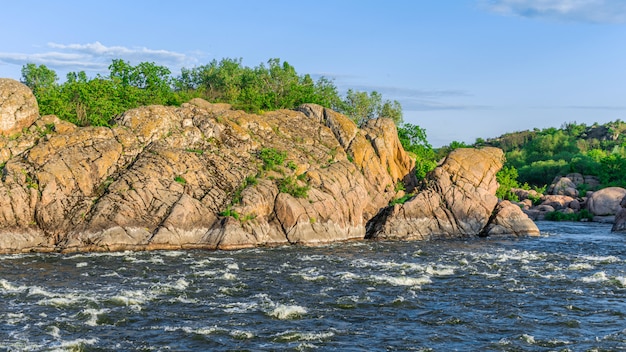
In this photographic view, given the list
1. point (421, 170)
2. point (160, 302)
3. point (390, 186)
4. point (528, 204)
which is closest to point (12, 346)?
point (160, 302)

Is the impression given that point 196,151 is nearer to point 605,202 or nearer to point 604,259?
point 604,259

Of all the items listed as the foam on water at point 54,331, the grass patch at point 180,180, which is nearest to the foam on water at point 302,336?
the foam on water at point 54,331

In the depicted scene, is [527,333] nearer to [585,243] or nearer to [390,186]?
[585,243]

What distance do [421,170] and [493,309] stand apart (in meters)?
41.1

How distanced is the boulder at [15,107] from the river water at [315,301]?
13438 mm

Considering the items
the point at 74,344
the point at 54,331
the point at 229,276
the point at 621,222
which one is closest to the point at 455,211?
the point at 621,222

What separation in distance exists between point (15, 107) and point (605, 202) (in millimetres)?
67973

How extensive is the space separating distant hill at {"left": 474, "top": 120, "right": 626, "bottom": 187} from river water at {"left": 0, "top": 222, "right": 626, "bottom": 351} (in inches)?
2721

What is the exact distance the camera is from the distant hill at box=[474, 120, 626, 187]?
109750 millimetres

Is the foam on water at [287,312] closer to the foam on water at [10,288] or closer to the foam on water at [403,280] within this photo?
the foam on water at [403,280]

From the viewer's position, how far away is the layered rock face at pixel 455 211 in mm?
55812

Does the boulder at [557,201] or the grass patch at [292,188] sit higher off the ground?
the grass patch at [292,188]

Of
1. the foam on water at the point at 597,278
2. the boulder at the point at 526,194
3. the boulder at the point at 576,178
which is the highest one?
the boulder at the point at 576,178

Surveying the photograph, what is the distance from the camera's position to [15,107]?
170 ft
